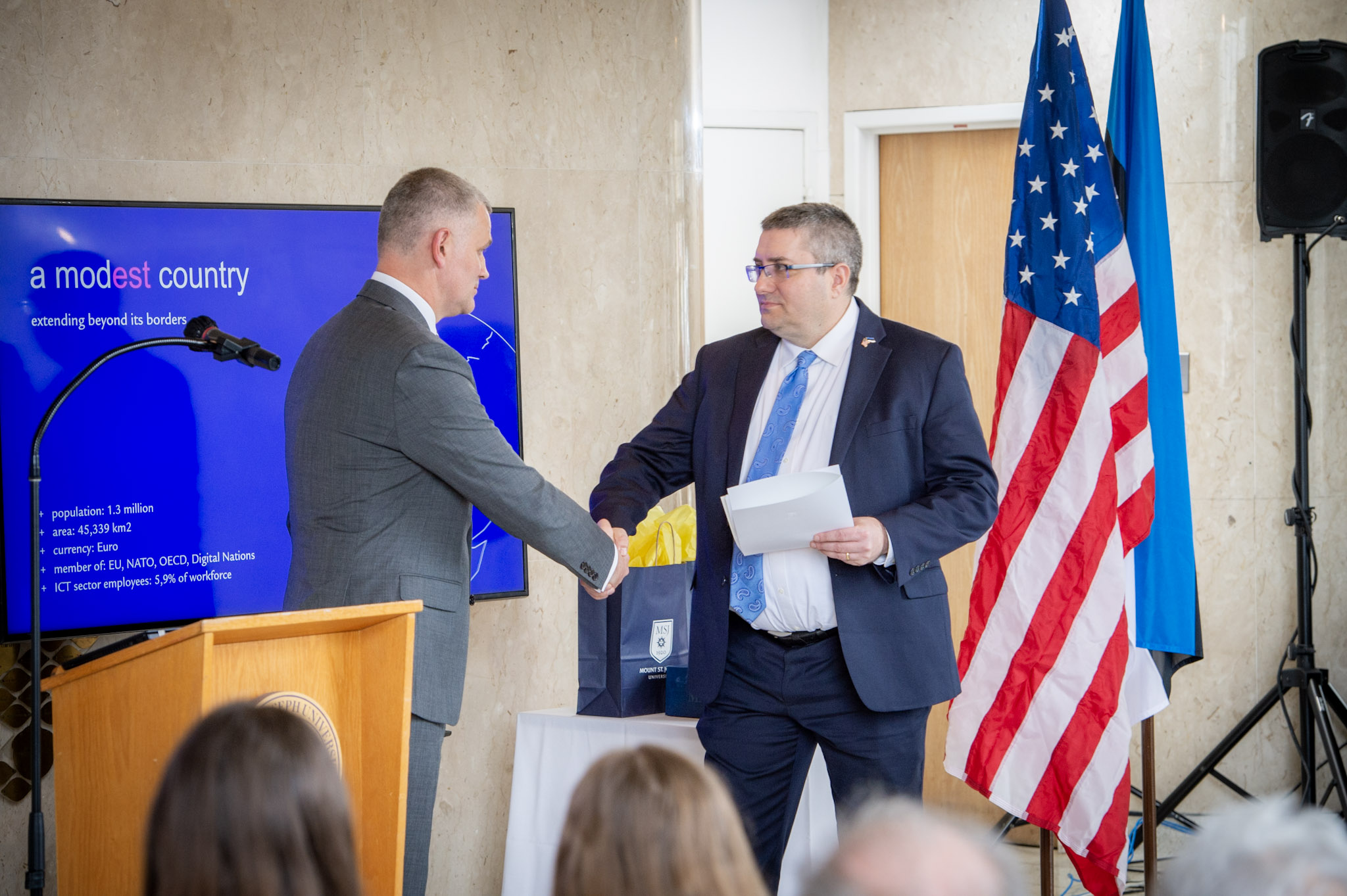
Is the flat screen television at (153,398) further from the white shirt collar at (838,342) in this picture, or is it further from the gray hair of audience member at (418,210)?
the white shirt collar at (838,342)

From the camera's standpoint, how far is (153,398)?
3.39m

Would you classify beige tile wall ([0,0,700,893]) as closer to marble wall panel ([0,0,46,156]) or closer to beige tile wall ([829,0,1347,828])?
marble wall panel ([0,0,46,156])

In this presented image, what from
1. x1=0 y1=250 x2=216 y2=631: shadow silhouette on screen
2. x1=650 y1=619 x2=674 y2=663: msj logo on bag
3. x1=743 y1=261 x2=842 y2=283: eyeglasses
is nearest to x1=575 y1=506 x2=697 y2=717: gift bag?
x1=650 y1=619 x2=674 y2=663: msj logo on bag

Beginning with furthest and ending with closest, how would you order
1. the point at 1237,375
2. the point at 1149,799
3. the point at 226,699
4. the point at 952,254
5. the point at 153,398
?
the point at 952,254 → the point at 1237,375 → the point at 153,398 → the point at 1149,799 → the point at 226,699

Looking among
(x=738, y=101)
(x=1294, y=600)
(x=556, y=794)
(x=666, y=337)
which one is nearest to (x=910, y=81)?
(x=738, y=101)

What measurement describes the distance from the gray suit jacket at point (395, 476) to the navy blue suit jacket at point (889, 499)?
0.48m

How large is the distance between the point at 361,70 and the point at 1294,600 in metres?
3.76

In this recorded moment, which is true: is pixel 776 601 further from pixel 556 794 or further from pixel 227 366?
pixel 227 366

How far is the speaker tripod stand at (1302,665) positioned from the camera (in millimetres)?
4039

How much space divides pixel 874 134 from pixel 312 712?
3.53 m

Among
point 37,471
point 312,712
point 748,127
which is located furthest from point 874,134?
point 312,712

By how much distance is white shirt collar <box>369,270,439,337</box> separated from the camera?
2.50 meters

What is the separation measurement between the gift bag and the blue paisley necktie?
0.32 m

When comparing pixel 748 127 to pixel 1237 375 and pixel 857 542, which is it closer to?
pixel 1237 375
